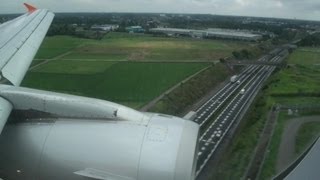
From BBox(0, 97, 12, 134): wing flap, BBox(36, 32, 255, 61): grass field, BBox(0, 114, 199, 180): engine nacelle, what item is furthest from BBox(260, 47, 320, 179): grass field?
BBox(36, 32, 255, 61): grass field

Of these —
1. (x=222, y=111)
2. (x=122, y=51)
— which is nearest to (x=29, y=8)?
(x=222, y=111)

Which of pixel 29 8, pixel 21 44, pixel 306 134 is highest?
pixel 29 8

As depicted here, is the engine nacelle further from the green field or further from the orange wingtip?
the green field

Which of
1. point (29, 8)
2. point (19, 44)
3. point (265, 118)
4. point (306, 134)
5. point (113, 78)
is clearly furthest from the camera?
point (113, 78)

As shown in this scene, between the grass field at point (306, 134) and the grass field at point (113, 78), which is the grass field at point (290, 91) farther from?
the grass field at point (113, 78)

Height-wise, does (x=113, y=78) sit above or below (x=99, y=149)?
below

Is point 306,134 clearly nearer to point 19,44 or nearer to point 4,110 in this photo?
point 19,44
